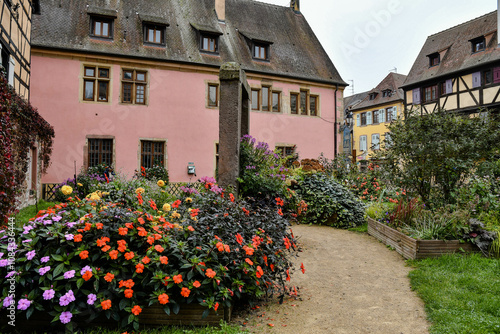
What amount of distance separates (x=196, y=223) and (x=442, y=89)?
20.9 m

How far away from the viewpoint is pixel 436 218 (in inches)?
215

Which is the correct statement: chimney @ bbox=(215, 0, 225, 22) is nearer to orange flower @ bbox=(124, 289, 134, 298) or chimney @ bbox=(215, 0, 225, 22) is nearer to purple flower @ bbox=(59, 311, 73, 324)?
orange flower @ bbox=(124, 289, 134, 298)

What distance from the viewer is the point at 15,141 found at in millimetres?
8242

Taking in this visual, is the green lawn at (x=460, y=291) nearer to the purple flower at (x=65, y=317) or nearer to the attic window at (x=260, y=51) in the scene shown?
the purple flower at (x=65, y=317)

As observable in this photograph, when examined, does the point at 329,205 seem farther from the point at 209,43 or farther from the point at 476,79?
the point at 476,79

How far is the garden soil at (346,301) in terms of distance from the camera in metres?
2.97

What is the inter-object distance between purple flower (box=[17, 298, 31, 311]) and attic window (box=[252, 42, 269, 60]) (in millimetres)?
15992

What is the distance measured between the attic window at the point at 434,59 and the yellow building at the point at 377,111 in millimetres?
8723

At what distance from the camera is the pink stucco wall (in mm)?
13180

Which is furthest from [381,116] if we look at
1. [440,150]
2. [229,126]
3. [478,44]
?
[229,126]

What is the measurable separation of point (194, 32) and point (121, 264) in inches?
598

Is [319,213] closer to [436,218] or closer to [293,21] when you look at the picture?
[436,218]

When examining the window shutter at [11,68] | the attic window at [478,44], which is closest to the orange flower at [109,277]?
the window shutter at [11,68]

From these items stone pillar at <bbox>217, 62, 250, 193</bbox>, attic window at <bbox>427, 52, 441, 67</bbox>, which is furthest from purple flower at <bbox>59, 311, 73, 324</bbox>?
attic window at <bbox>427, 52, 441, 67</bbox>
